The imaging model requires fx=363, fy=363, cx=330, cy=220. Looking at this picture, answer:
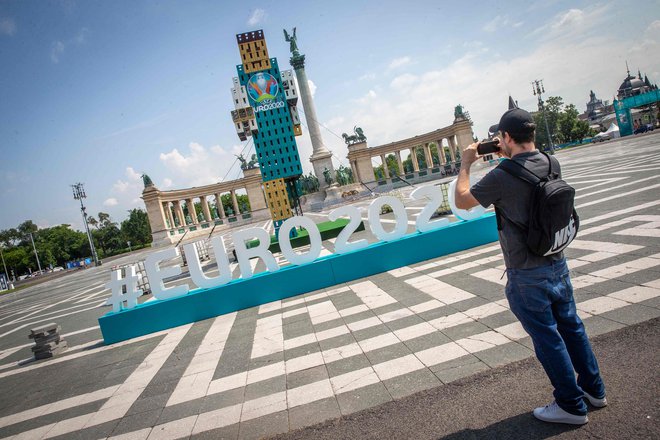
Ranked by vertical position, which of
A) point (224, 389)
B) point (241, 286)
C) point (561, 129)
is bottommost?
point (224, 389)

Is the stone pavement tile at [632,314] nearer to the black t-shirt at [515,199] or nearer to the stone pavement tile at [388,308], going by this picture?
the black t-shirt at [515,199]

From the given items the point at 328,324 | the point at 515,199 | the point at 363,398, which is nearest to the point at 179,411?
the point at 363,398

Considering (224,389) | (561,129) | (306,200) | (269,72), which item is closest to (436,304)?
(224,389)

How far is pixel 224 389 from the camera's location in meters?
5.24

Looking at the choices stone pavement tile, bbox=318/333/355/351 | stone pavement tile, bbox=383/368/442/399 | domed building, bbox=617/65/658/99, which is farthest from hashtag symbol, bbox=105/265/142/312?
domed building, bbox=617/65/658/99

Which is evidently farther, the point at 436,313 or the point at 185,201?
the point at 185,201

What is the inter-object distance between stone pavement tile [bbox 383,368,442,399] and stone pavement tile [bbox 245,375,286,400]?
1.48 metres

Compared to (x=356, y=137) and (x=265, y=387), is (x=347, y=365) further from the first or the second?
(x=356, y=137)

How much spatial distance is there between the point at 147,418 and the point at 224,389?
1023mm

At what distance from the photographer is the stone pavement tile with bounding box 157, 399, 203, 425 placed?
15.5 ft

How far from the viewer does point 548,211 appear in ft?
9.01

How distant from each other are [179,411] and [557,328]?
4646 millimetres

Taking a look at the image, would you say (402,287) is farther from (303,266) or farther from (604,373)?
(604,373)

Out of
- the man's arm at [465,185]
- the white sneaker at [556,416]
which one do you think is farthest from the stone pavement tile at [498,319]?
the man's arm at [465,185]
